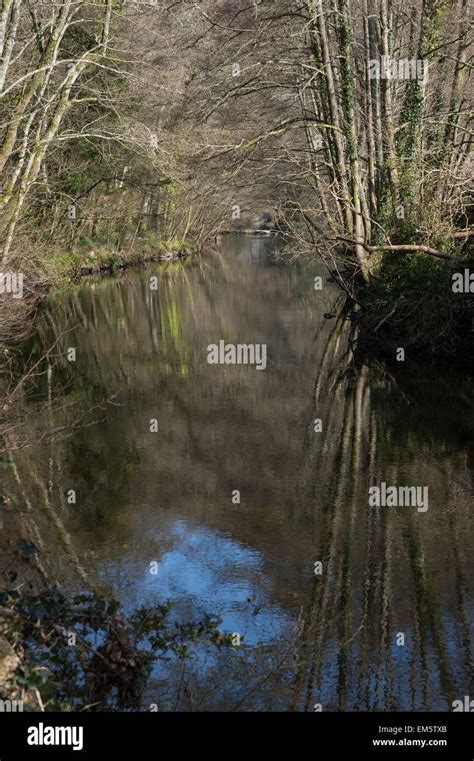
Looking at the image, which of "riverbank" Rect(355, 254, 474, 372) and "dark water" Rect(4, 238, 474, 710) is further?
"riverbank" Rect(355, 254, 474, 372)

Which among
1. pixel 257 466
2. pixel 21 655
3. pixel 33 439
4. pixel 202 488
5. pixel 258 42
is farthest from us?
pixel 258 42

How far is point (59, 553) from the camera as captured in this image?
873 centimetres

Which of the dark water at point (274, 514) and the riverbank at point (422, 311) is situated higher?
the riverbank at point (422, 311)

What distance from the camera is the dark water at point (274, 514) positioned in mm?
6473

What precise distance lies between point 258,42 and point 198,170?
336 centimetres

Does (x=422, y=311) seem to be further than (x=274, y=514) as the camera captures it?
Yes

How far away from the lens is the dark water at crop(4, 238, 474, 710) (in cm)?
647

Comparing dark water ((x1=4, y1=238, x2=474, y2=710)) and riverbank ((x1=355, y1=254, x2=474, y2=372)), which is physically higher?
riverbank ((x1=355, y1=254, x2=474, y2=372))

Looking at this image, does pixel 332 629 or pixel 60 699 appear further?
pixel 332 629

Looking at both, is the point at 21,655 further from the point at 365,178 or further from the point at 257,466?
the point at 365,178

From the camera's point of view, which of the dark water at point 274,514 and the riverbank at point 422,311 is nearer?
the dark water at point 274,514

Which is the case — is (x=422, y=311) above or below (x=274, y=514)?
above

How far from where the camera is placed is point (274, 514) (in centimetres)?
1000
